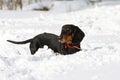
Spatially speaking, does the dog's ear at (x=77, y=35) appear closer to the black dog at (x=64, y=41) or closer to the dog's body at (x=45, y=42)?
the black dog at (x=64, y=41)

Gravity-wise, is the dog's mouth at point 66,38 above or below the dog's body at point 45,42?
above

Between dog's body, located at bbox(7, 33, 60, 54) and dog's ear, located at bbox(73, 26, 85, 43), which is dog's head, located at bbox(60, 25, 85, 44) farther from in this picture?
dog's body, located at bbox(7, 33, 60, 54)

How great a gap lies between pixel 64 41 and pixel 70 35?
165mm

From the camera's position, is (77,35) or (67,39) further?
(77,35)

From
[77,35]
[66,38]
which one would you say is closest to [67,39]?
[66,38]

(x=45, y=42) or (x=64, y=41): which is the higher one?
(x=64, y=41)

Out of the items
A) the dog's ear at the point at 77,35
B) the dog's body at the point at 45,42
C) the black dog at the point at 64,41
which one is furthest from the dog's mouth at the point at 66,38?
the dog's body at the point at 45,42

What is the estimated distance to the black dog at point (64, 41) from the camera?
736cm

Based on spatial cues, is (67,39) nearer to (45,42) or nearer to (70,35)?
(70,35)

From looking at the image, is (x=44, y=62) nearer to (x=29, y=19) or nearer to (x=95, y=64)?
(x=95, y=64)

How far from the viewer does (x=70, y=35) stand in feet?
24.3

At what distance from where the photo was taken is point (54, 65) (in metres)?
6.37

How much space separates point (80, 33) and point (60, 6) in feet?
78.6

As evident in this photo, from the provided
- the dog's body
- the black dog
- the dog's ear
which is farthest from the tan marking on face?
the dog's body
